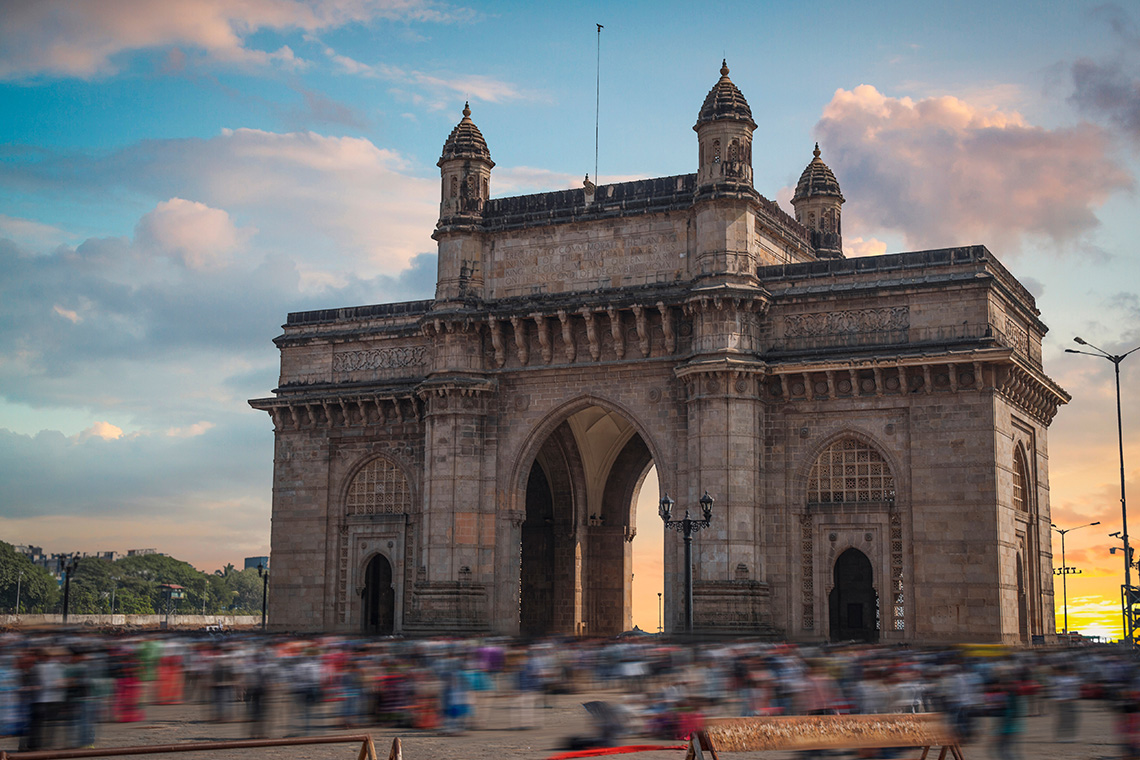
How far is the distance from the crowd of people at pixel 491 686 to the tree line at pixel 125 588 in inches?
2454

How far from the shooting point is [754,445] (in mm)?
33531

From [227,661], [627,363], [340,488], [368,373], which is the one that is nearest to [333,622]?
[340,488]

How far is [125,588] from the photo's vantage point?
126 metres

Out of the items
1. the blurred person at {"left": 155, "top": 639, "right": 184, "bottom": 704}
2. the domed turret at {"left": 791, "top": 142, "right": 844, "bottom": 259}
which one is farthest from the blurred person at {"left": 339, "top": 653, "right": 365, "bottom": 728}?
the domed turret at {"left": 791, "top": 142, "right": 844, "bottom": 259}

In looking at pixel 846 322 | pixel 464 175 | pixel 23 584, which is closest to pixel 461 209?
pixel 464 175

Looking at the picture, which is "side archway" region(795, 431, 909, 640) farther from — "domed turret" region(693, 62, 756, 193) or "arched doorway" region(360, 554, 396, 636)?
"arched doorway" region(360, 554, 396, 636)

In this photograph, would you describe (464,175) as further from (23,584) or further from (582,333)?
(23,584)

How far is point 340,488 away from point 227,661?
61.2 feet

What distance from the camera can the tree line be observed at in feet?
346

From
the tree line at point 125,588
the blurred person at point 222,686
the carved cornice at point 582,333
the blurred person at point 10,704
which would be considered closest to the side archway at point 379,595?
the carved cornice at point 582,333

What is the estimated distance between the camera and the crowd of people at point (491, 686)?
680 inches

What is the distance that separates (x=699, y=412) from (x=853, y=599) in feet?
24.8

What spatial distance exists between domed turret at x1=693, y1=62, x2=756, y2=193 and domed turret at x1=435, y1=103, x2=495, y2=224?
23.2ft

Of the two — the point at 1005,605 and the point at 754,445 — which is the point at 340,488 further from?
the point at 1005,605
